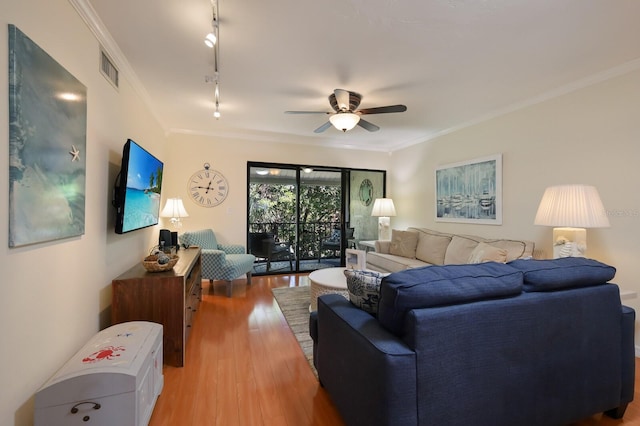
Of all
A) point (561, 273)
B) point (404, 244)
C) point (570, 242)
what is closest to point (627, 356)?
point (561, 273)

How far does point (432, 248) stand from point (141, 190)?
3730mm

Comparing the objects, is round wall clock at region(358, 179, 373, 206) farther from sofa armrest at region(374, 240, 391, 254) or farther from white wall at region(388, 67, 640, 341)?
white wall at region(388, 67, 640, 341)

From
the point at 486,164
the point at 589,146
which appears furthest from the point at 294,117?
the point at 589,146

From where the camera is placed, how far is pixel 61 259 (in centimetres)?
160

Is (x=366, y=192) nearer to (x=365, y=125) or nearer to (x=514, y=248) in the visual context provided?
(x=365, y=125)

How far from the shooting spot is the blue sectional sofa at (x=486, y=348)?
118 centimetres

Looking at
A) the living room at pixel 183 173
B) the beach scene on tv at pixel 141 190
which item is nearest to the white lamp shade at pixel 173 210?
the living room at pixel 183 173

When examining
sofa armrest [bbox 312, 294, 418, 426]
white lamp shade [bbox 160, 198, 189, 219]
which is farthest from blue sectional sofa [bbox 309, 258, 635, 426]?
white lamp shade [bbox 160, 198, 189, 219]

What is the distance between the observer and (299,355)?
94.3 inches

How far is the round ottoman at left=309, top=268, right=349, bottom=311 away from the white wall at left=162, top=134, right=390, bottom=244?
7.23 ft

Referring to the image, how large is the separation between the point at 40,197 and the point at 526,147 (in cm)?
426

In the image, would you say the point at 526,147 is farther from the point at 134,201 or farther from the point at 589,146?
the point at 134,201

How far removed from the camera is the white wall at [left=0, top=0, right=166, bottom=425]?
119cm

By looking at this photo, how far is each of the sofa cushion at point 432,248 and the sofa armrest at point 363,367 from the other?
A: 270 cm
